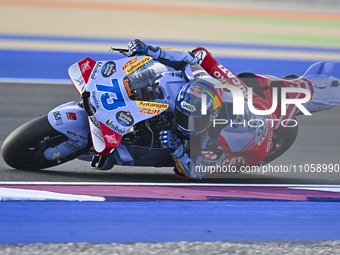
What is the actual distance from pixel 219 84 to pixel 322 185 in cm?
129

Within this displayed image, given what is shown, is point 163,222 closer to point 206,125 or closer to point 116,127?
point 116,127

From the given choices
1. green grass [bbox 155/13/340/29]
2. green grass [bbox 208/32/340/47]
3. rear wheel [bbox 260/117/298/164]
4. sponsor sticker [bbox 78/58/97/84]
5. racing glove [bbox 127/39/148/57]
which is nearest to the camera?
sponsor sticker [bbox 78/58/97/84]

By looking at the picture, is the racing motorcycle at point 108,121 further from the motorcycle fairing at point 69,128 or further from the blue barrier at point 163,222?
the blue barrier at point 163,222

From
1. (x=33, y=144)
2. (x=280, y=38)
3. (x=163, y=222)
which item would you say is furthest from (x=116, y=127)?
(x=280, y=38)

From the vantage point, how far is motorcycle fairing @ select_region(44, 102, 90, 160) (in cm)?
368

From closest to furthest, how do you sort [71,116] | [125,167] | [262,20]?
[71,116] < [125,167] < [262,20]

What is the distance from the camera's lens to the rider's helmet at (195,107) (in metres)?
3.57

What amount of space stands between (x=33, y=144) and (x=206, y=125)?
1357mm

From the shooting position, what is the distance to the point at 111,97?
3564 millimetres

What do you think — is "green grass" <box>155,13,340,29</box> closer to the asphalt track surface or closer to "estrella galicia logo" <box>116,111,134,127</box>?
the asphalt track surface

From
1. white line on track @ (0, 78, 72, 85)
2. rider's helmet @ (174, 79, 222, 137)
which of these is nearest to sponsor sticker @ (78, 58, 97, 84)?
rider's helmet @ (174, 79, 222, 137)

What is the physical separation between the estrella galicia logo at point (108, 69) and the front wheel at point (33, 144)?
583 mm

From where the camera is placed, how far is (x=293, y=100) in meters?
4.35

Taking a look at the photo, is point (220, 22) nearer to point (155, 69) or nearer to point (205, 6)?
point (205, 6)
